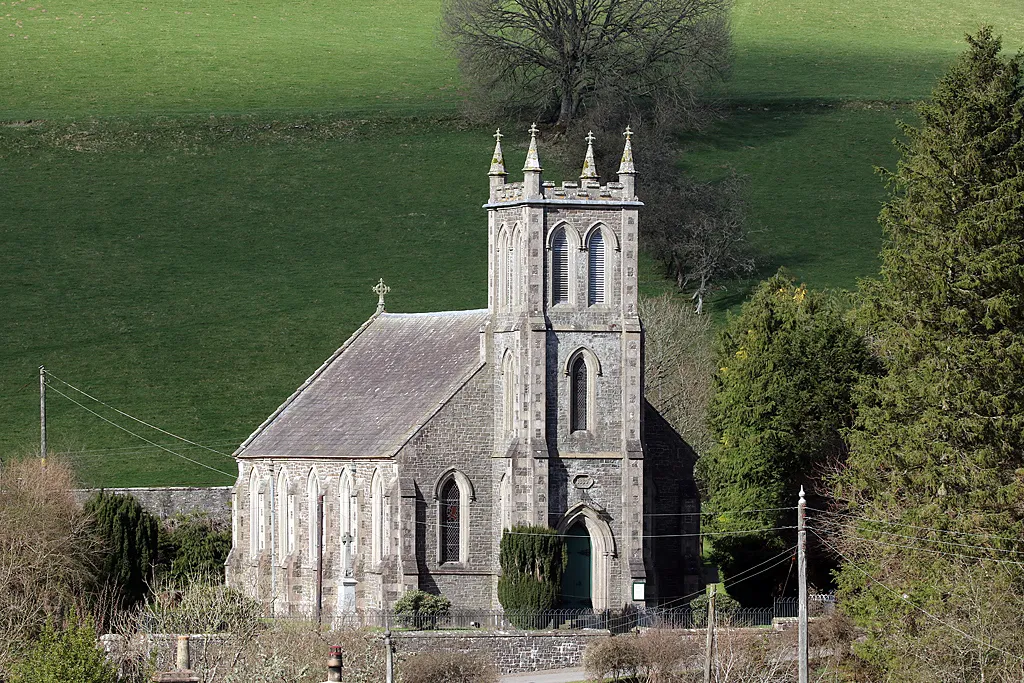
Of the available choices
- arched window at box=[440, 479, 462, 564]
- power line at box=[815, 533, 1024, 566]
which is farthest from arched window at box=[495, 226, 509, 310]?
power line at box=[815, 533, 1024, 566]

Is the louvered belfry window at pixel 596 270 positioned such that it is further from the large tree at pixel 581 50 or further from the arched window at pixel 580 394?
the large tree at pixel 581 50

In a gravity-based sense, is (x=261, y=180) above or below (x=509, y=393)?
above

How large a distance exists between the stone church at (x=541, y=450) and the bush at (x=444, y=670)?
28.8 feet

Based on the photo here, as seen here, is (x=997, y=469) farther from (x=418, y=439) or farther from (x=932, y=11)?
(x=932, y=11)

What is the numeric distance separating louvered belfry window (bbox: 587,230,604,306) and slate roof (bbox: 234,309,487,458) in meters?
4.63

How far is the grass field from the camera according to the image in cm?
8681

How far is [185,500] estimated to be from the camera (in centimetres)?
7438

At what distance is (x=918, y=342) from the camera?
2135 inches

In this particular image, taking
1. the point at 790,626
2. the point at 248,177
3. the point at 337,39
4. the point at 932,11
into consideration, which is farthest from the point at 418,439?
the point at 932,11

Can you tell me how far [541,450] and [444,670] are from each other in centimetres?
1124

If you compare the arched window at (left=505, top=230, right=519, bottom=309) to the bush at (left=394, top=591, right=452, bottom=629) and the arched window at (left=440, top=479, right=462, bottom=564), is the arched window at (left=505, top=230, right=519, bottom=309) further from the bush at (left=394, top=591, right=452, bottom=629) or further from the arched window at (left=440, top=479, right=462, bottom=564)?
the bush at (left=394, top=591, right=452, bottom=629)

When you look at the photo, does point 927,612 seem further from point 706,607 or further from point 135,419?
point 135,419

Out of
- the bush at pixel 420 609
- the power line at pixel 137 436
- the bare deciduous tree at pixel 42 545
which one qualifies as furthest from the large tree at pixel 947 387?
the power line at pixel 137 436

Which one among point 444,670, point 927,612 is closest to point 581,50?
point 444,670
